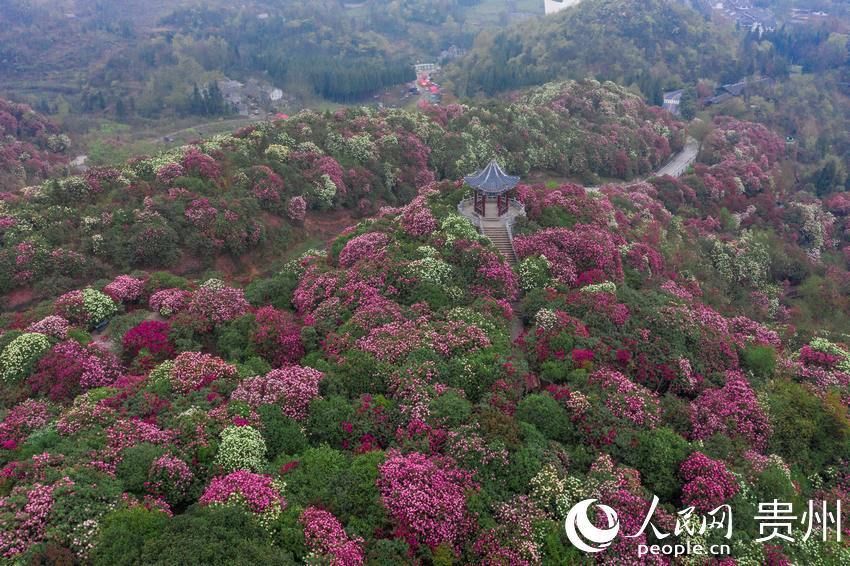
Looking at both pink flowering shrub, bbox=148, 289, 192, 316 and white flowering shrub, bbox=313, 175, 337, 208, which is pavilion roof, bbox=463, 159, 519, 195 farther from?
pink flowering shrub, bbox=148, 289, 192, 316

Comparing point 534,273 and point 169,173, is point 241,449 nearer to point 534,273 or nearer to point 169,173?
point 534,273

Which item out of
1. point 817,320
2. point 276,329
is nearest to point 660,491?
point 276,329

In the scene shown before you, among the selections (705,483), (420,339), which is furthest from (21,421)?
(705,483)

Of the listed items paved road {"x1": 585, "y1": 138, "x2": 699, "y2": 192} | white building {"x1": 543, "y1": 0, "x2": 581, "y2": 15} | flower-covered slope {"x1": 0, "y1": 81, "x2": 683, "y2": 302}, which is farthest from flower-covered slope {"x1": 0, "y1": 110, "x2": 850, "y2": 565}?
white building {"x1": 543, "y1": 0, "x2": 581, "y2": 15}

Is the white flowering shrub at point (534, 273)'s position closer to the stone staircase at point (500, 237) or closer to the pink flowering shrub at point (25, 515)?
the stone staircase at point (500, 237)

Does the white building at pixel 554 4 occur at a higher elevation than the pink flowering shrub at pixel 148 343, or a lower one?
lower

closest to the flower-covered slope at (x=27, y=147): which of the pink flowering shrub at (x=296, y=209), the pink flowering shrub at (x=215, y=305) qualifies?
the pink flowering shrub at (x=296, y=209)
